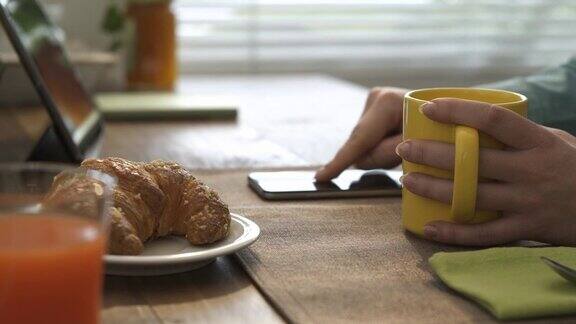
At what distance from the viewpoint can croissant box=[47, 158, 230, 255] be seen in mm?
771

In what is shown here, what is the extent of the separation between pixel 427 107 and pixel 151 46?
1131 mm

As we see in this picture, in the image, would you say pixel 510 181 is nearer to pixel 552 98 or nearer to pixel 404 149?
pixel 404 149

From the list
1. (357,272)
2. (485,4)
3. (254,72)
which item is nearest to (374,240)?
(357,272)

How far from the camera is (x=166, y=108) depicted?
1673 millimetres

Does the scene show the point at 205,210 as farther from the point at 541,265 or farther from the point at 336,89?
the point at 336,89

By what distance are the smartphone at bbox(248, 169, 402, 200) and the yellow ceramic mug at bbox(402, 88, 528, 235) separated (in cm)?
16

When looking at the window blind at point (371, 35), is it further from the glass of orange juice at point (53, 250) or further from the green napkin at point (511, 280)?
the glass of orange juice at point (53, 250)

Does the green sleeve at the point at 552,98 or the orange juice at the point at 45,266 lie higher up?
the orange juice at the point at 45,266

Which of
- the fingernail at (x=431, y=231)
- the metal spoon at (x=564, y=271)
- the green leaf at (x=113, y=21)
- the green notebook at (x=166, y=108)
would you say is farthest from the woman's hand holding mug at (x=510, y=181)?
the green leaf at (x=113, y=21)

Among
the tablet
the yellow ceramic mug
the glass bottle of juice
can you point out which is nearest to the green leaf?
the glass bottle of juice

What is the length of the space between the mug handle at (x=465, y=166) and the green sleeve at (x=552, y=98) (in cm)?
44

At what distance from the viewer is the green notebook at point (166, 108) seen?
166 centimetres

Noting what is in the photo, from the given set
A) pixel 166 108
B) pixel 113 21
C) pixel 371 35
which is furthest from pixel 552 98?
pixel 371 35

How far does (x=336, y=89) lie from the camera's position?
2.05 meters
